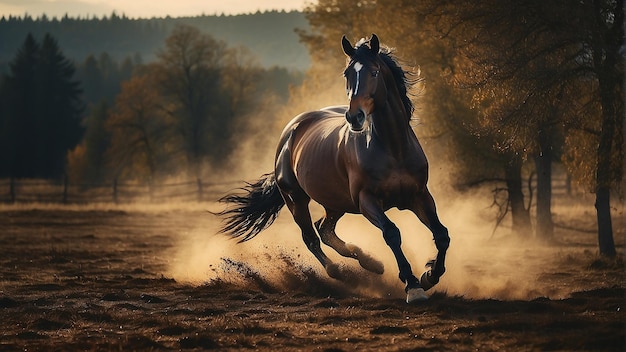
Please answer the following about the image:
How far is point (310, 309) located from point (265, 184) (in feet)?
14.6

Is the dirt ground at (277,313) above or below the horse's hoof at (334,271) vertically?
below

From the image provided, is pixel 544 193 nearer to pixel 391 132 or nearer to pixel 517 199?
pixel 517 199

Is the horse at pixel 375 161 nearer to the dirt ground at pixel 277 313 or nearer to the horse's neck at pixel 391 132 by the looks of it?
the horse's neck at pixel 391 132

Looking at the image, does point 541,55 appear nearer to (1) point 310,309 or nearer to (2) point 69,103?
(1) point 310,309

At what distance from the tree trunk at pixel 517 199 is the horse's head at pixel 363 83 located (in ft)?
40.5

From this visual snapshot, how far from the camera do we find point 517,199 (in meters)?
21.2

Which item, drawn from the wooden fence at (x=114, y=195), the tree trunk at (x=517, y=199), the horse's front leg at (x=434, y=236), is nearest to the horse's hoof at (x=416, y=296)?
the horse's front leg at (x=434, y=236)

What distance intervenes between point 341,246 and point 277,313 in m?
2.77

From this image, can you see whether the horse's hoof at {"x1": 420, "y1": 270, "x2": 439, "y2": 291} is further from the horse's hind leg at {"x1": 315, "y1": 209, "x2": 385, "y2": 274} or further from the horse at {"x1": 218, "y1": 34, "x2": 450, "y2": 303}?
the horse's hind leg at {"x1": 315, "y1": 209, "x2": 385, "y2": 274}

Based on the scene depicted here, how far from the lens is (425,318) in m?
7.76

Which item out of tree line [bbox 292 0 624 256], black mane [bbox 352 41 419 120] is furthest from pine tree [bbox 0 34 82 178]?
black mane [bbox 352 41 419 120]

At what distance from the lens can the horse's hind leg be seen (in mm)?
10570

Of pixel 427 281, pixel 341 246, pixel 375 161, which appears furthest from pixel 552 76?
pixel 427 281

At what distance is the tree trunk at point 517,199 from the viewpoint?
2083 centimetres
